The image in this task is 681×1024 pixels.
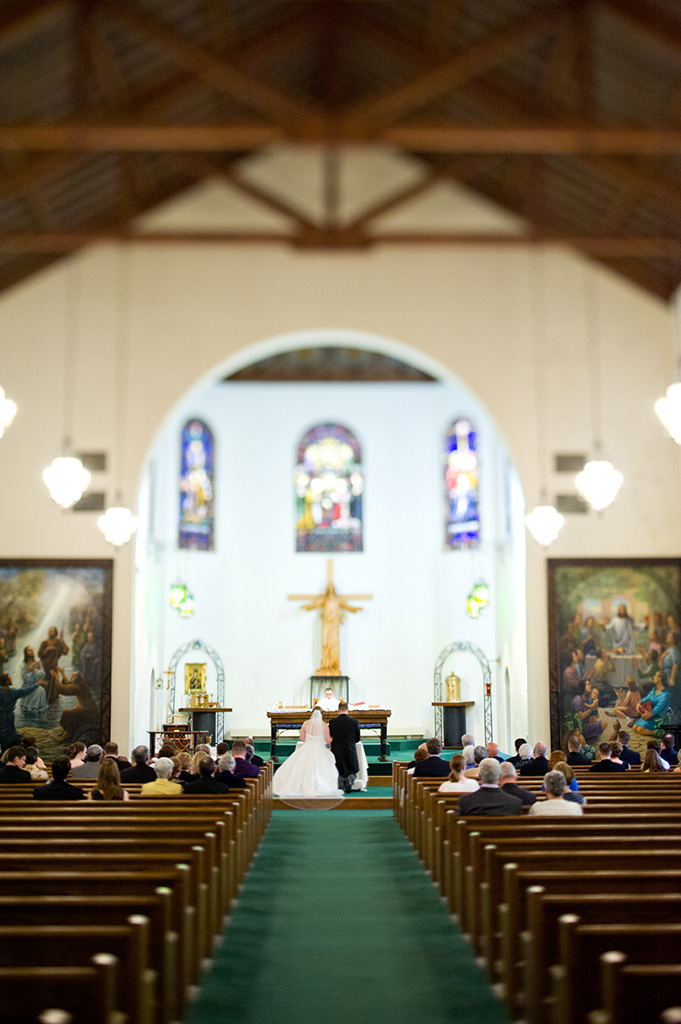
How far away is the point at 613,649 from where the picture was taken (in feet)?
44.9

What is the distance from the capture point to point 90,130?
→ 8.46 metres

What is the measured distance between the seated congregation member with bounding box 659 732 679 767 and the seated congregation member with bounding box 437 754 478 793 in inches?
160

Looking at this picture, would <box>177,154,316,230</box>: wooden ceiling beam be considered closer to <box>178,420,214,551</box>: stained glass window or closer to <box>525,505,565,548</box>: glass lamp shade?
<box>525,505,565,548</box>: glass lamp shade

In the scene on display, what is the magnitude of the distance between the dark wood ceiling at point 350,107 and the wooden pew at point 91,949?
649cm

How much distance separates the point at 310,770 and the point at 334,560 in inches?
316

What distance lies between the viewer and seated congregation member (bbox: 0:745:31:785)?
8953mm

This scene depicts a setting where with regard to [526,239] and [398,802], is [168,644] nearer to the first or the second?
[398,802]

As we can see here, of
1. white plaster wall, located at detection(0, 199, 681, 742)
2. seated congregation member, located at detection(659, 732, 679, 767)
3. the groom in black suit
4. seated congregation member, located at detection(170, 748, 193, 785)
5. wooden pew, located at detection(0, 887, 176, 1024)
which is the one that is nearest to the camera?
wooden pew, located at detection(0, 887, 176, 1024)

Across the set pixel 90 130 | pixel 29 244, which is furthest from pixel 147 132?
pixel 29 244

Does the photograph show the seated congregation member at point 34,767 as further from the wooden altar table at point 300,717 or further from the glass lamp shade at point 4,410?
the wooden altar table at point 300,717

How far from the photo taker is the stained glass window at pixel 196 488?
1978 centimetres

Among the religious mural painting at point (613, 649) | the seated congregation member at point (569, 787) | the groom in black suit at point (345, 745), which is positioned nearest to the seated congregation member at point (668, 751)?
the religious mural painting at point (613, 649)

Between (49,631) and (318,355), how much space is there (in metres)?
8.43

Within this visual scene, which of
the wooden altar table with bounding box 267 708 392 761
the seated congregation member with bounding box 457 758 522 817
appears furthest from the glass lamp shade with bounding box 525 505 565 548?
the seated congregation member with bounding box 457 758 522 817
